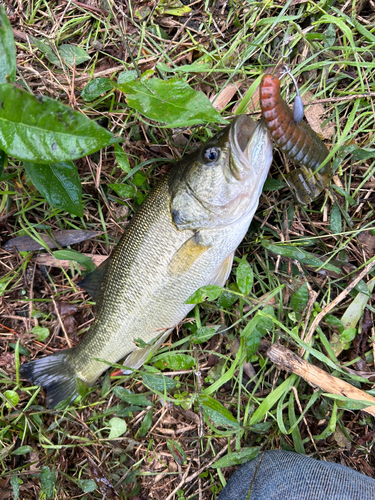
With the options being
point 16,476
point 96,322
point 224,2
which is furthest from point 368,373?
point 224,2

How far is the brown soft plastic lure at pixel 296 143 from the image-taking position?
195 cm

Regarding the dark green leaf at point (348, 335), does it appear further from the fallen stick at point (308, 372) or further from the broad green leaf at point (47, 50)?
the broad green leaf at point (47, 50)

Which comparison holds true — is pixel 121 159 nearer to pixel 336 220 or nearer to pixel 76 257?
pixel 76 257

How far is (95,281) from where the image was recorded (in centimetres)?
266

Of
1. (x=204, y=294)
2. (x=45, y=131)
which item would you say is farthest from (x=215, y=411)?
(x=45, y=131)

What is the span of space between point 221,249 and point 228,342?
2.69 feet

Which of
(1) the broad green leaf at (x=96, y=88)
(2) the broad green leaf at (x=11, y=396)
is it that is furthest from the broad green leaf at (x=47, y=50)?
(2) the broad green leaf at (x=11, y=396)

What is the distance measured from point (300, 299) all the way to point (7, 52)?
237 cm

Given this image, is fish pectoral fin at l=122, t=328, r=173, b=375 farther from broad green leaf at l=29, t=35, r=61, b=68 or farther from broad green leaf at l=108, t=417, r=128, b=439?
broad green leaf at l=29, t=35, r=61, b=68

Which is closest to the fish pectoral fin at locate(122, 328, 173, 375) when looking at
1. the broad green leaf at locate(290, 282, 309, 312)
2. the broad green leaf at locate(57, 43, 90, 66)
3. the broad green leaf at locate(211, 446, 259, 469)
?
the broad green leaf at locate(211, 446, 259, 469)

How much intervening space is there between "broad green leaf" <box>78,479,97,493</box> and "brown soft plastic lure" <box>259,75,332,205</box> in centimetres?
269

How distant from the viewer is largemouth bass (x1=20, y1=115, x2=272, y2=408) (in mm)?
2152

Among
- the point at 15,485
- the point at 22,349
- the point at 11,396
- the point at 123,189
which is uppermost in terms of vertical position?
the point at 123,189

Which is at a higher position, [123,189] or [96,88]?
[96,88]
